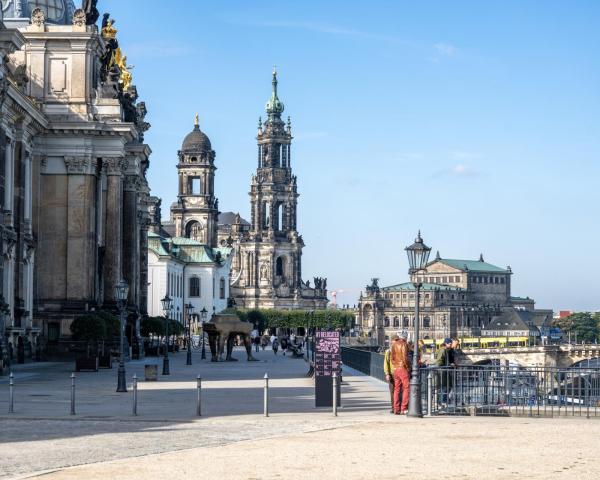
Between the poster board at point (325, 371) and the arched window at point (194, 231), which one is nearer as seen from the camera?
the poster board at point (325, 371)

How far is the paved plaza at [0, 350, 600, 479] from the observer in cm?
1883

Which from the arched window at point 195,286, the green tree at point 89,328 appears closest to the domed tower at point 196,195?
the arched window at point 195,286

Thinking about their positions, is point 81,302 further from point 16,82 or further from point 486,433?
point 486,433

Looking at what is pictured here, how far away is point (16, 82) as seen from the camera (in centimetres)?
5684

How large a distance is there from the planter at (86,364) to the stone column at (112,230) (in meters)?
14.8

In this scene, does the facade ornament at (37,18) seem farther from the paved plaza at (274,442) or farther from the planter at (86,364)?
the paved plaza at (274,442)

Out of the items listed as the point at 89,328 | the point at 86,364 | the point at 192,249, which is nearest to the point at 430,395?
the point at 86,364

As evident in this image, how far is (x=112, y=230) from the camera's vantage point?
69.1 metres

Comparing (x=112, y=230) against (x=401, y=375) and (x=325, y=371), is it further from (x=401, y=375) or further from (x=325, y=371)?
(x=401, y=375)

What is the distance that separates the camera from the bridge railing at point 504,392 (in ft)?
97.0

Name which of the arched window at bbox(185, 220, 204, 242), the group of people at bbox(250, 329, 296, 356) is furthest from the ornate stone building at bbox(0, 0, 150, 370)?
the arched window at bbox(185, 220, 204, 242)

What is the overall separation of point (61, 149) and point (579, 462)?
4873 cm

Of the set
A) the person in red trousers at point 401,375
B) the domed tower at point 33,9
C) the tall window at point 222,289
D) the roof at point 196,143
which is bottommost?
the person in red trousers at point 401,375

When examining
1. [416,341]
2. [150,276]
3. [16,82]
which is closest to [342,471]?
[416,341]
